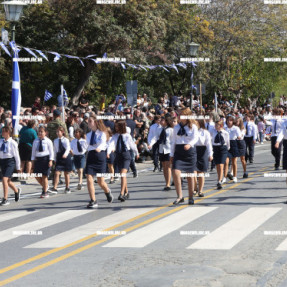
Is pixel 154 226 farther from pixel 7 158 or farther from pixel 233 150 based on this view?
pixel 233 150

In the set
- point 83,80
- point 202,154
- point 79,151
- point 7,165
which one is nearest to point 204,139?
point 202,154

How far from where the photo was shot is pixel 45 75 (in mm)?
36375

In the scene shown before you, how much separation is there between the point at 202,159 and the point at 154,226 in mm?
4001

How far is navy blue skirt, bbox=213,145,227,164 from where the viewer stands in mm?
16312

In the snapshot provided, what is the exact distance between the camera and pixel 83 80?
35.5m

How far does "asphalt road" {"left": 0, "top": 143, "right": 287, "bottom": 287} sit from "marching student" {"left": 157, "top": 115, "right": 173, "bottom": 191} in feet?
2.93

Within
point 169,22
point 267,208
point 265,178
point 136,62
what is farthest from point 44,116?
point 169,22

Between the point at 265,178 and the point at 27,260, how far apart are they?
1070 centimetres

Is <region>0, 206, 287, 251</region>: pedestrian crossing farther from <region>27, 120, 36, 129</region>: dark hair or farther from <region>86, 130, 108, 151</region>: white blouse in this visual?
<region>27, 120, 36, 129</region>: dark hair

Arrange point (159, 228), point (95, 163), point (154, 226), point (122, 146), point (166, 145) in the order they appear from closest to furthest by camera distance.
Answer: point (159, 228), point (154, 226), point (95, 163), point (122, 146), point (166, 145)

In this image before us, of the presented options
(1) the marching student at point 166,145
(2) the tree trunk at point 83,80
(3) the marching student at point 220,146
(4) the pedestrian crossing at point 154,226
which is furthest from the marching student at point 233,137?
(2) the tree trunk at point 83,80

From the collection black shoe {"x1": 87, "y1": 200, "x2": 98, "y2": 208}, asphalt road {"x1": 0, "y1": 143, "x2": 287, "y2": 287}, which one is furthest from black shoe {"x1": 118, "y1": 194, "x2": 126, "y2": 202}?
black shoe {"x1": 87, "y1": 200, "x2": 98, "y2": 208}

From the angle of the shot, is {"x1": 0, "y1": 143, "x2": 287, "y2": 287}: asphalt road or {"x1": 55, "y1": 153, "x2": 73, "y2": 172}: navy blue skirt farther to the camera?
{"x1": 55, "y1": 153, "x2": 73, "y2": 172}: navy blue skirt

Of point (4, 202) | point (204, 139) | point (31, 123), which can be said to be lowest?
point (4, 202)
